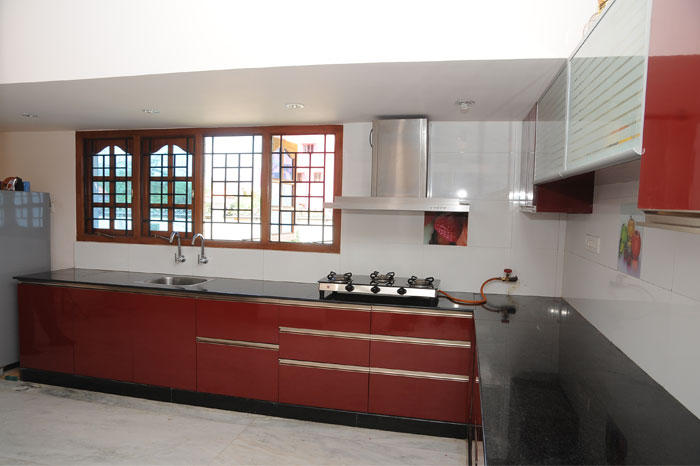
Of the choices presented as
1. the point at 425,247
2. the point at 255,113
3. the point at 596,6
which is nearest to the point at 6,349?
the point at 255,113

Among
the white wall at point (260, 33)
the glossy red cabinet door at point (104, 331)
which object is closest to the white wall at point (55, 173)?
the glossy red cabinet door at point (104, 331)

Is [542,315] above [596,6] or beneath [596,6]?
beneath

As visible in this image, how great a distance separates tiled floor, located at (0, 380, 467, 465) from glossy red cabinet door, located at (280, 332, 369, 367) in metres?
0.47

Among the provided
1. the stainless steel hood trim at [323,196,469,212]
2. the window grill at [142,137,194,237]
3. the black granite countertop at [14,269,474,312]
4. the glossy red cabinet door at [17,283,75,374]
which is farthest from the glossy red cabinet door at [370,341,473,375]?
the glossy red cabinet door at [17,283,75,374]

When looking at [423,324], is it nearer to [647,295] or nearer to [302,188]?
[647,295]

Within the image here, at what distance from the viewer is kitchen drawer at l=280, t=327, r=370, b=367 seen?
2.89m

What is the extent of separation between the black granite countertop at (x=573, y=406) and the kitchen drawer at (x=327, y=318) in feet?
2.96

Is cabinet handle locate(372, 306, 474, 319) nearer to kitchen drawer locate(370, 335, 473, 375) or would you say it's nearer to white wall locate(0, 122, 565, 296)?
kitchen drawer locate(370, 335, 473, 375)

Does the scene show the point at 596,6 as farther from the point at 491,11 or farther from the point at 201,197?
the point at 201,197

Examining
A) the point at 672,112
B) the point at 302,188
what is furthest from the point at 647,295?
the point at 302,188

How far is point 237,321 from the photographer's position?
309 centimetres

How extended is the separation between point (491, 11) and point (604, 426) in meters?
1.75

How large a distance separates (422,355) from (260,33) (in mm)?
2173

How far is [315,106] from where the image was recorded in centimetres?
291
